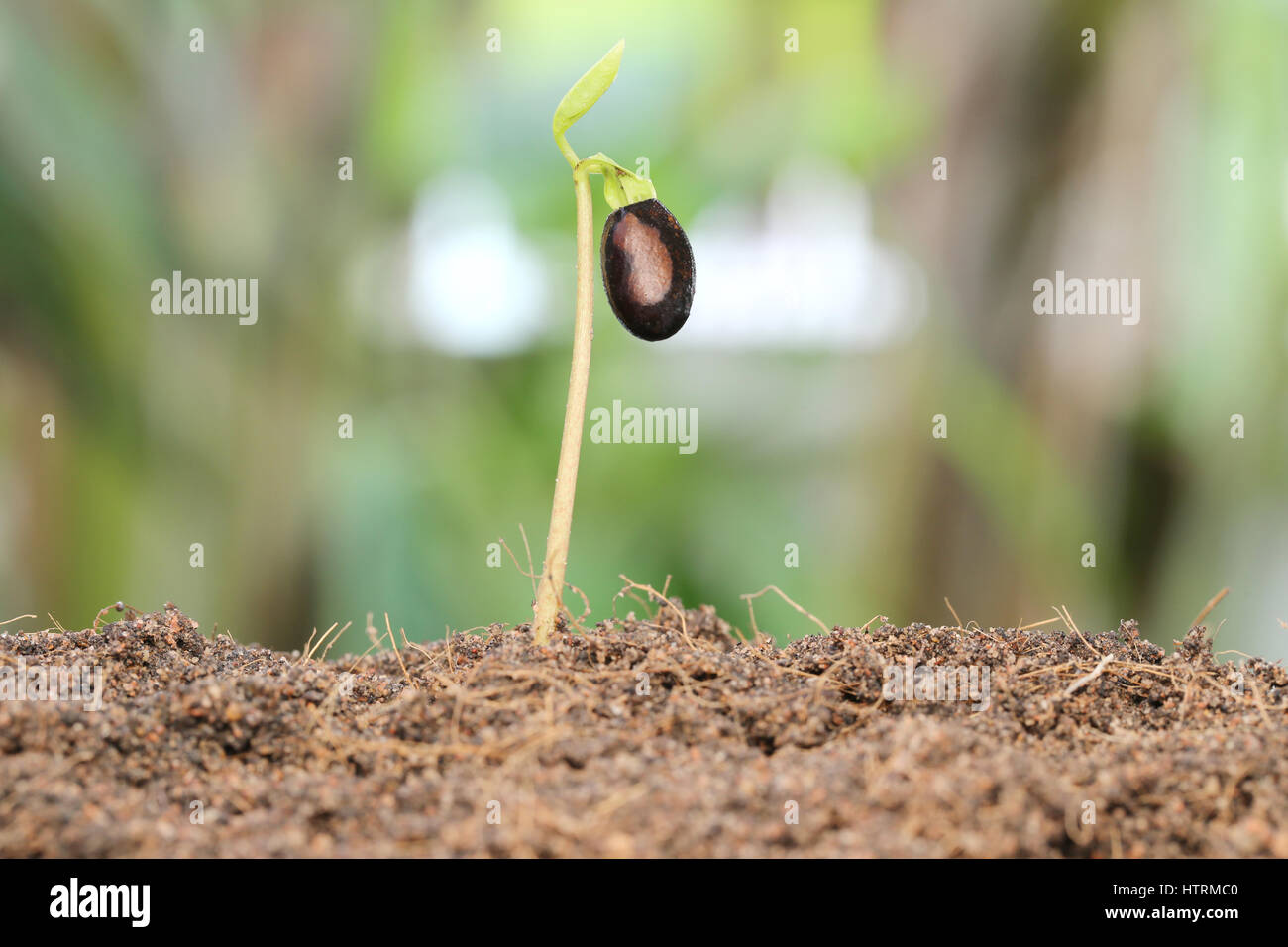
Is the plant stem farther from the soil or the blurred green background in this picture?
the blurred green background

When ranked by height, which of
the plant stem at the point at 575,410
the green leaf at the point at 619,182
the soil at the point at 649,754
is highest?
the green leaf at the point at 619,182

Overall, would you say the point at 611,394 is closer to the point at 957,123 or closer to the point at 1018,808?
the point at 957,123

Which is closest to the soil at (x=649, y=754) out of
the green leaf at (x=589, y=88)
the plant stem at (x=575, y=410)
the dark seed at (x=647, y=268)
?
the plant stem at (x=575, y=410)

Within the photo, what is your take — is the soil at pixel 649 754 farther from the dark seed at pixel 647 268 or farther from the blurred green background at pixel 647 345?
the blurred green background at pixel 647 345

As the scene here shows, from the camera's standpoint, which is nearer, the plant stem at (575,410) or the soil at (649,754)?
the soil at (649,754)

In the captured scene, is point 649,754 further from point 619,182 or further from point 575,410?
point 619,182

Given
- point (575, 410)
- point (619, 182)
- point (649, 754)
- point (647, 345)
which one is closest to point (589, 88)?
point (619, 182)
